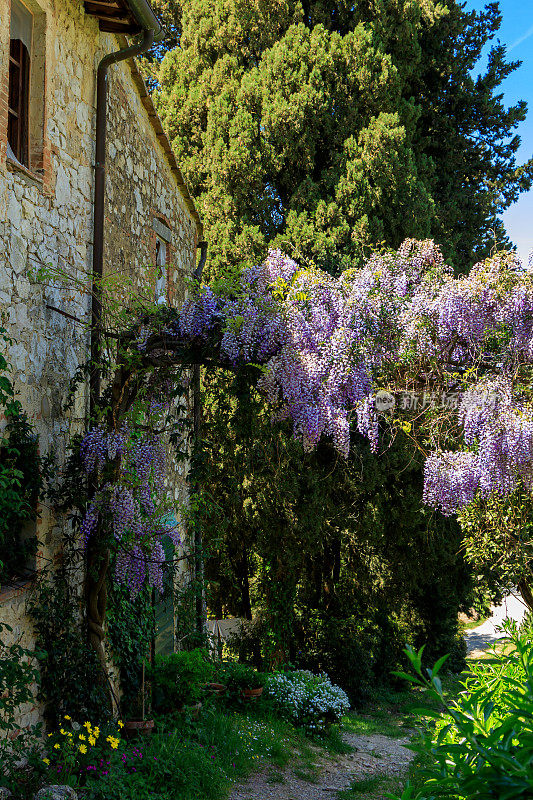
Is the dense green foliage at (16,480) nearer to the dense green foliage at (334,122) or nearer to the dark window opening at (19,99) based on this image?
the dark window opening at (19,99)

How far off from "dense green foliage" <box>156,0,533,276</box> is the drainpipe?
405cm

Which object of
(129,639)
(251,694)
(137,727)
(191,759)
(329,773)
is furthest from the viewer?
(251,694)

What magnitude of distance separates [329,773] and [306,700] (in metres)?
1.43

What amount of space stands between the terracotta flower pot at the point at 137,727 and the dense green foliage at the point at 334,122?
225 inches

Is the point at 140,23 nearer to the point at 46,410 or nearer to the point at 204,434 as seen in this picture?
the point at 46,410

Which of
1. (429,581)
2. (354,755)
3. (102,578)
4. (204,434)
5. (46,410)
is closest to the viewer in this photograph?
(46,410)

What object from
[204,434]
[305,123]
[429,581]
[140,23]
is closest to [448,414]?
[140,23]

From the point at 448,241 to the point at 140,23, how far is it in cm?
643

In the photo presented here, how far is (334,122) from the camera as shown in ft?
32.7

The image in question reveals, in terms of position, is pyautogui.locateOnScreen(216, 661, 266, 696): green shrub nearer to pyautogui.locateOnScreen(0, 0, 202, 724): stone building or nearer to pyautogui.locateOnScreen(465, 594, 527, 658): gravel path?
pyautogui.locateOnScreen(0, 0, 202, 724): stone building

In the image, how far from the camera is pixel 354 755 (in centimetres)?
664

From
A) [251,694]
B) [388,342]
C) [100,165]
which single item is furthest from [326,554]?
[100,165]

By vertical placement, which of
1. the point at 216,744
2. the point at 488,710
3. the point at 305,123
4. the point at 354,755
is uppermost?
the point at 305,123

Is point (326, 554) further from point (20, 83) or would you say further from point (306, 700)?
point (20, 83)
